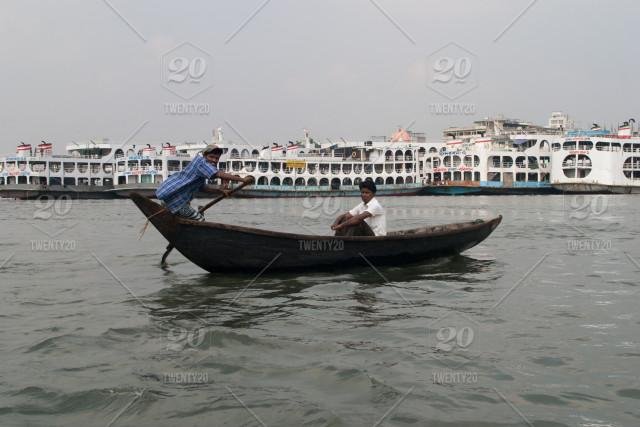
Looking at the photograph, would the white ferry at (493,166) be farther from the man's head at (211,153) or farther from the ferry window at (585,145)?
the man's head at (211,153)

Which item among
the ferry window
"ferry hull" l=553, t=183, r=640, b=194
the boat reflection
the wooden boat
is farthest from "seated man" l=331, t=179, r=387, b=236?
the ferry window

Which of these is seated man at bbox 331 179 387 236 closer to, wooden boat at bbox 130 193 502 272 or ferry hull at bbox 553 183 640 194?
wooden boat at bbox 130 193 502 272

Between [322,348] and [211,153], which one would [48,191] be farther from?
[322,348]

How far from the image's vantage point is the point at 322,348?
16.0 feet

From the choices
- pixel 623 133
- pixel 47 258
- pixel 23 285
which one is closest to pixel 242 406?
pixel 23 285

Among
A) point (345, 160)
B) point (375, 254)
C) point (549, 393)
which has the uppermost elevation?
point (345, 160)

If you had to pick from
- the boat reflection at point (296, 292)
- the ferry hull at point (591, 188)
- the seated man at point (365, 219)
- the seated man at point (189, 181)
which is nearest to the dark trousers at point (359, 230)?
the seated man at point (365, 219)

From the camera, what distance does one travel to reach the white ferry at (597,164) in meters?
57.4

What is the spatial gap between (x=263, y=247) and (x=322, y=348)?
3128 mm

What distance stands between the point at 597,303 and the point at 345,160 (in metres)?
54.7

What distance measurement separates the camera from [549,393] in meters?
3.87

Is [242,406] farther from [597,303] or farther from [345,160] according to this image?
[345,160]

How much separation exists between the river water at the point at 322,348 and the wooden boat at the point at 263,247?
8.4 inches

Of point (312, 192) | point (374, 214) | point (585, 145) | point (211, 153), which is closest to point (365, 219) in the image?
point (374, 214)
